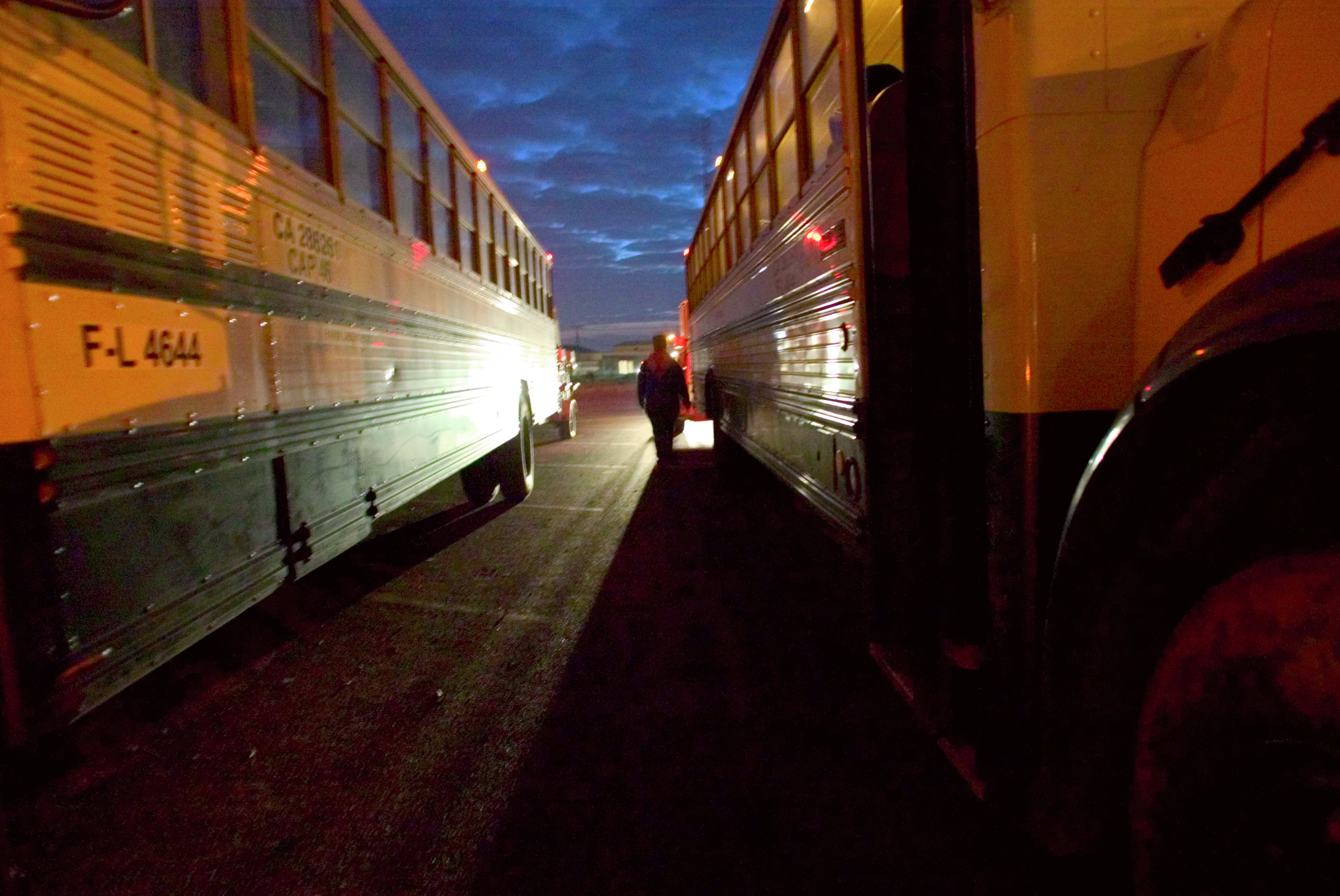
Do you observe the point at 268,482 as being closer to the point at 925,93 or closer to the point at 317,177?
the point at 317,177

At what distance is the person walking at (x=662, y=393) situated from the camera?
9.84 metres

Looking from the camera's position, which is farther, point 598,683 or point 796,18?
point 796,18

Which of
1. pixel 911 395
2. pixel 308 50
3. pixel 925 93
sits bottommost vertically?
pixel 911 395

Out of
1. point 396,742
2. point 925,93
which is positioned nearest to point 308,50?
point 925,93

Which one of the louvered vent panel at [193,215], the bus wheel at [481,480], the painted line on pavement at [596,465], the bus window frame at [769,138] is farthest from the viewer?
the painted line on pavement at [596,465]

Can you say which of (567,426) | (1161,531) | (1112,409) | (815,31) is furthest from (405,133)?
(567,426)

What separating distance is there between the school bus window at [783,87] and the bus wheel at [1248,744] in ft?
9.63

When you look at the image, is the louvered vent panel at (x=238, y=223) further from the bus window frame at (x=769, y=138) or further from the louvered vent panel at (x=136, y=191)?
the bus window frame at (x=769, y=138)

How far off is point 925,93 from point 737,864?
6.93ft

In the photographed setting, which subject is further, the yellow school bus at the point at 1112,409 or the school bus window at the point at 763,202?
the school bus window at the point at 763,202

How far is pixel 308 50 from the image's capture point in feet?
10.8

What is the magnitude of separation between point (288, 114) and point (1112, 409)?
10.2 ft

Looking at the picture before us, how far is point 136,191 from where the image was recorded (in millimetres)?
1989

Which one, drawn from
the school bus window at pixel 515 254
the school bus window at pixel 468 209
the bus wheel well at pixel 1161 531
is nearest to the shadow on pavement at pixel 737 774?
the bus wheel well at pixel 1161 531
